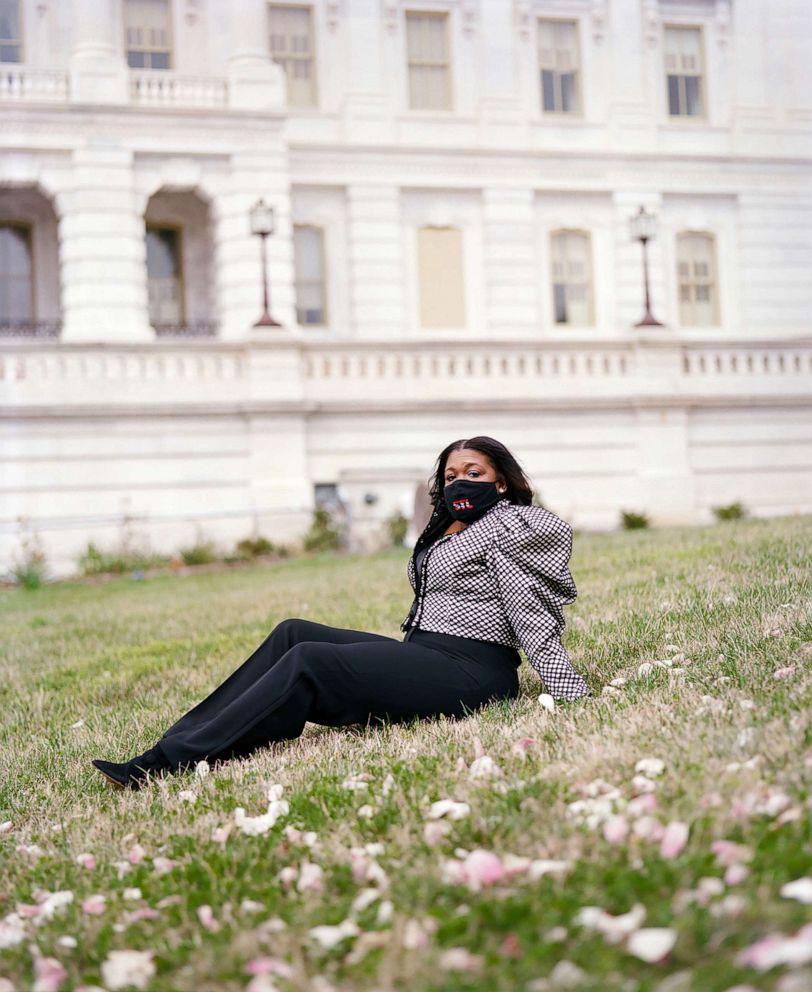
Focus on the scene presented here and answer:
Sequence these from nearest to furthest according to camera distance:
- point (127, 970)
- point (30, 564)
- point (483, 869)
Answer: point (127, 970) → point (483, 869) → point (30, 564)

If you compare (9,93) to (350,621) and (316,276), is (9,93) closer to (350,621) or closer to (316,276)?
(316,276)

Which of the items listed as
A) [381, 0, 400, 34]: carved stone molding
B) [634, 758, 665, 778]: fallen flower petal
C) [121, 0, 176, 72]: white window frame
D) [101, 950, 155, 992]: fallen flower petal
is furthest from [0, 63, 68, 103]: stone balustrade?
[101, 950, 155, 992]: fallen flower petal

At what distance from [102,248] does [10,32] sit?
17.5ft

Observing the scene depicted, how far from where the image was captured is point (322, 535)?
20797mm

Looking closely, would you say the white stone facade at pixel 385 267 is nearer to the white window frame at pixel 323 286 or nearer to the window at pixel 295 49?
the white window frame at pixel 323 286

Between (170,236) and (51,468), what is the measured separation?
8566 mm

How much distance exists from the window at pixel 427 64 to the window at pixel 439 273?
2.86 m

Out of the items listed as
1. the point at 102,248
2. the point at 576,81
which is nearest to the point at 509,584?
the point at 102,248

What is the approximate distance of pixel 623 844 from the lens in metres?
3.55

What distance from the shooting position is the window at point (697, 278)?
97.4 feet

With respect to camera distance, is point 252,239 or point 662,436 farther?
point 252,239

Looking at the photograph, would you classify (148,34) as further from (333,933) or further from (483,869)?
(333,933)

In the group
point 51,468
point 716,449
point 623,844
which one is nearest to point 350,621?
point 623,844

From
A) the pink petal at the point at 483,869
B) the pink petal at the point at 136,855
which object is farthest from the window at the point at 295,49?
the pink petal at the point at 483,869
